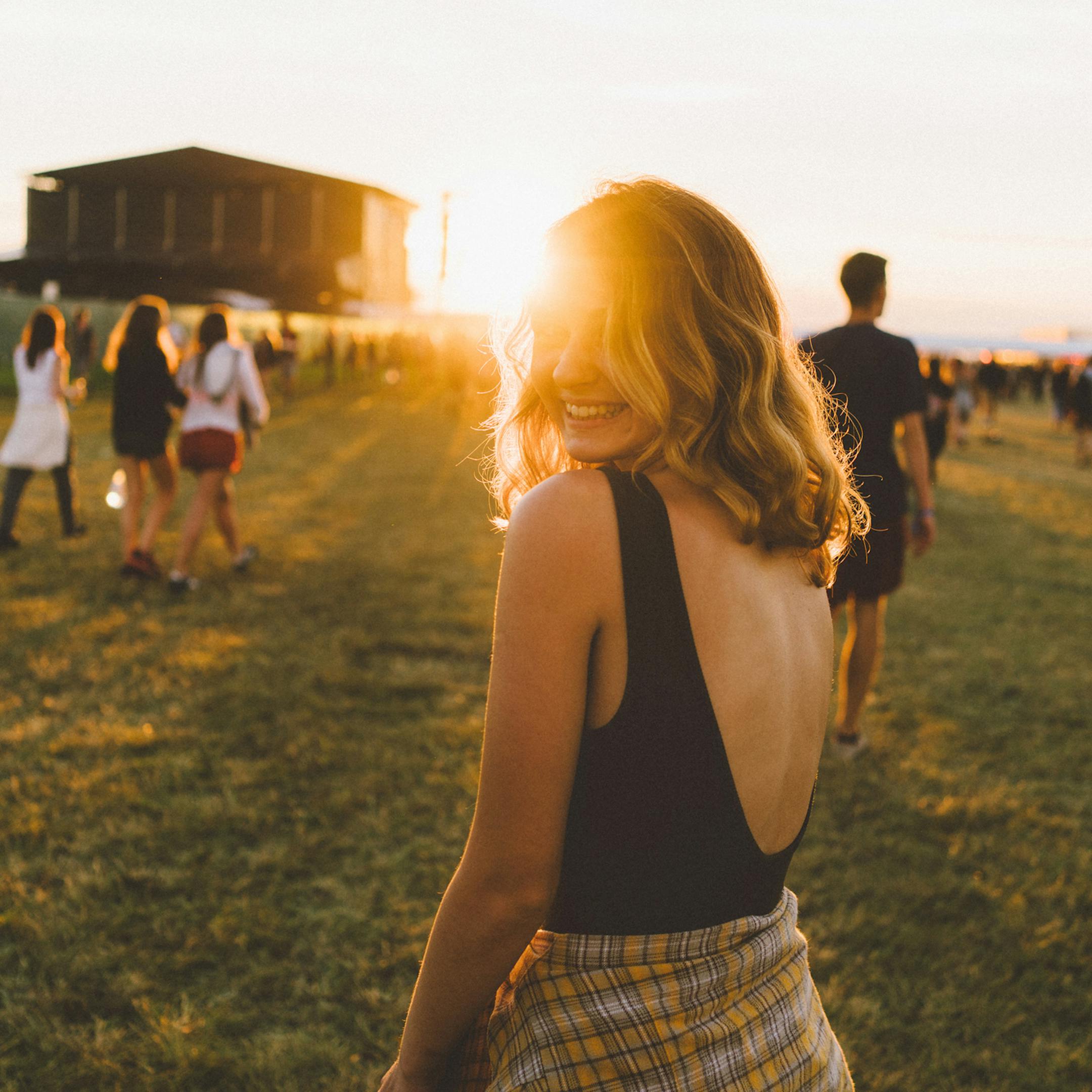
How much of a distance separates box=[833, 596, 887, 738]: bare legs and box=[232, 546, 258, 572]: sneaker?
473cm

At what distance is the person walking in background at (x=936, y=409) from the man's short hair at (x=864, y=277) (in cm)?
587

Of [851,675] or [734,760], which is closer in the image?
[734,760]

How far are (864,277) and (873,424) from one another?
2.06 ft

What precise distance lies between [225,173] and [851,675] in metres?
34.6

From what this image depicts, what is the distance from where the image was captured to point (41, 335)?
7.96 metres

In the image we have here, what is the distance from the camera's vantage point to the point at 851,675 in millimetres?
4449

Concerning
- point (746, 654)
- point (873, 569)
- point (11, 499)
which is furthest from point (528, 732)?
point (11, 499)

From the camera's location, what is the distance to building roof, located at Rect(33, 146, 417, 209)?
106 feet

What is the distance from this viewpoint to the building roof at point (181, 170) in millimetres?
32406

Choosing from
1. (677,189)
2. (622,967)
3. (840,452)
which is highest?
(677,189)

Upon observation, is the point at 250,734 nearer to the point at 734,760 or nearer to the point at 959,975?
the point at 959,975

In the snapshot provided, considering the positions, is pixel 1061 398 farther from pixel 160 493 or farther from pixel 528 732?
pixel 528 732

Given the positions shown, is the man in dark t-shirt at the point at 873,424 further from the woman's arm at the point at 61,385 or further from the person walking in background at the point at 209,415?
the woman's arm at the point at 61,385

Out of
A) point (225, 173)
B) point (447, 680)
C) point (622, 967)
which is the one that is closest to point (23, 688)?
point (447, 680)
